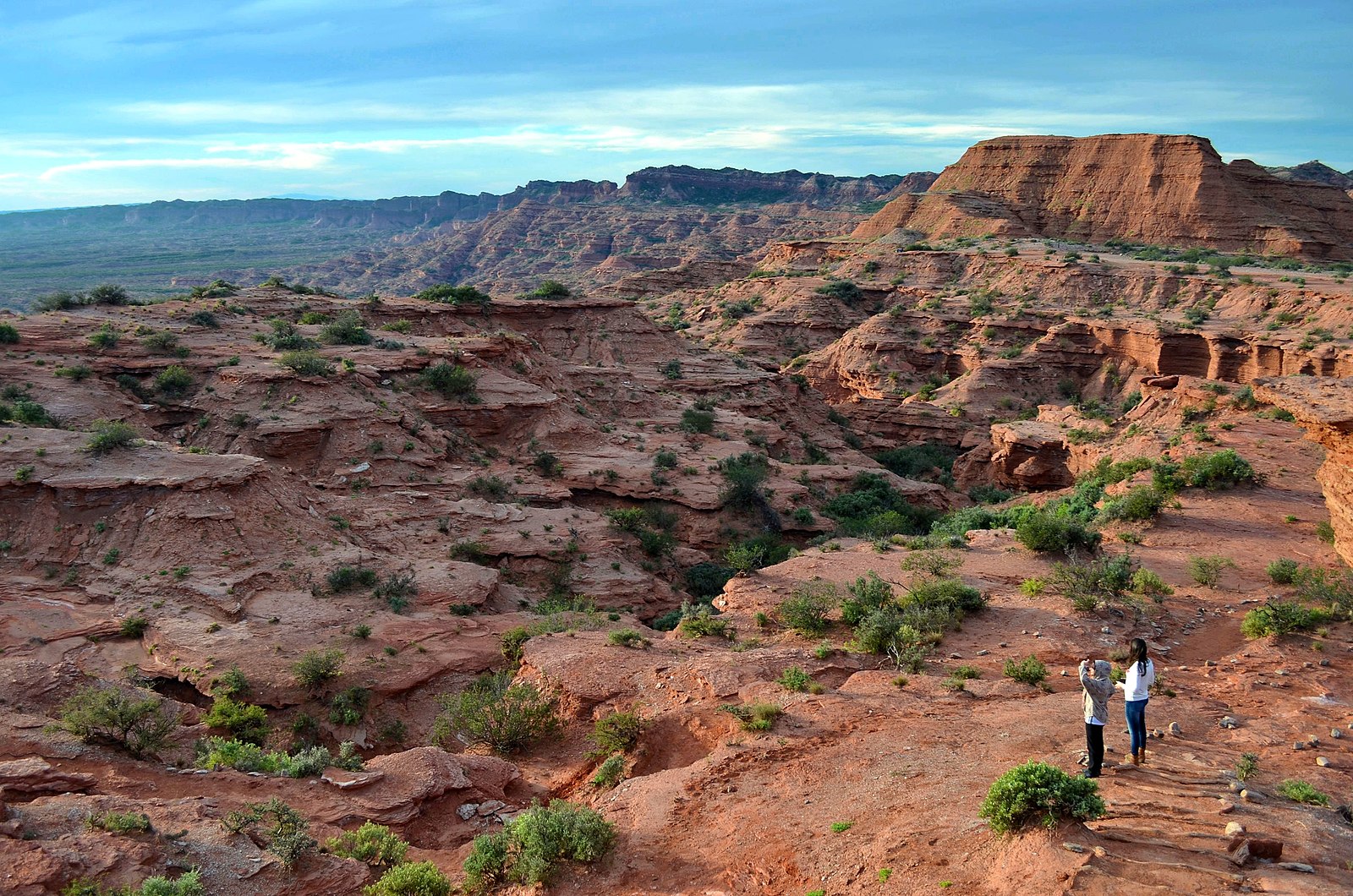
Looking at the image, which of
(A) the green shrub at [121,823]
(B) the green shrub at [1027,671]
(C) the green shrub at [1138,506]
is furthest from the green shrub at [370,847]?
(C) the green shrub at [1138,506]

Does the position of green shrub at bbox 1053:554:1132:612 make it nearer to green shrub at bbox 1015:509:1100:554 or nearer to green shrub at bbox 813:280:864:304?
green shrub at bbox 1015:509:1100:554

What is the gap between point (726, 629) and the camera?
13992 mm

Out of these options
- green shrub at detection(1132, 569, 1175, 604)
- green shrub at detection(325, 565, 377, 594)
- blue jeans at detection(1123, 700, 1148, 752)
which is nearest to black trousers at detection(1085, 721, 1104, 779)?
blue jeans at detection(1123, 700, 1148, 752)

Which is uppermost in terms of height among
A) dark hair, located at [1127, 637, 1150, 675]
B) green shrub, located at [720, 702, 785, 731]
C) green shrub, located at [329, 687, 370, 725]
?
dark hair, located at [1127, 637, 1150, 675]

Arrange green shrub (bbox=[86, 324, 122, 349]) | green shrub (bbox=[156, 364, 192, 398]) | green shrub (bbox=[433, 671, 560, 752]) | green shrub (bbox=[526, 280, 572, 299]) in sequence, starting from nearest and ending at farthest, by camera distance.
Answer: green shrub (bbox=[433, 671, 560, 752]), green shrub (bbox=[156, 364, 192, 398]), green shrub (bbox=[86, 324, 122, 349]), green shrub (bbox=[526, 280, 572, 299])

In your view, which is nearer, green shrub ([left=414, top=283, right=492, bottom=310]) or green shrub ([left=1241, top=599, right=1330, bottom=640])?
green shrub ([left=1241, top=599, right=1330, bottom=640])

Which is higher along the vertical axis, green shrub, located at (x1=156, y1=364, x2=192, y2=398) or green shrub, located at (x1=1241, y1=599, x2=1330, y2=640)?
green shrub, located at (x1=156, y1=364, x2=192, y2=398)

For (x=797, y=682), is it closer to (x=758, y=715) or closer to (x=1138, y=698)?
(x=758, y=715)

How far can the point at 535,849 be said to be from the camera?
7.19m

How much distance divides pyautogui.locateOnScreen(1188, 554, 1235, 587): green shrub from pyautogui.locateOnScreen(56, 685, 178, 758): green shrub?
49.8 ft

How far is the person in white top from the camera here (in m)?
7.66

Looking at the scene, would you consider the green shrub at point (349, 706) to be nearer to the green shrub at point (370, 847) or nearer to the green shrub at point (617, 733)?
the green shrub at point (617, 733)

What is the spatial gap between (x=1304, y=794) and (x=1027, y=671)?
3.90 metres

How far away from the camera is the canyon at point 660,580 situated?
23.7 feet
